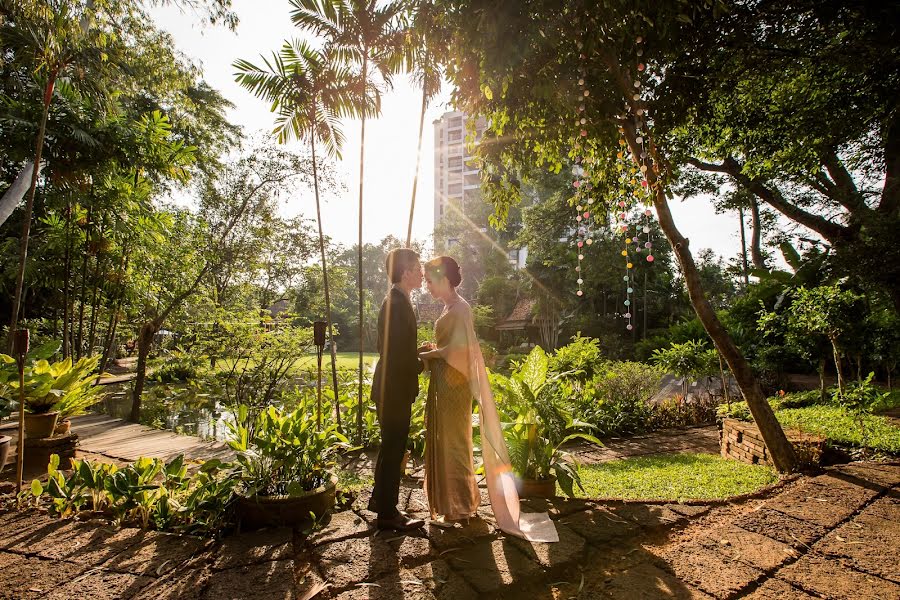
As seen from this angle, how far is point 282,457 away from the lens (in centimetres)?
310

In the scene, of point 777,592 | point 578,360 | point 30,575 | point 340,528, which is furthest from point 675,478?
point 30,575

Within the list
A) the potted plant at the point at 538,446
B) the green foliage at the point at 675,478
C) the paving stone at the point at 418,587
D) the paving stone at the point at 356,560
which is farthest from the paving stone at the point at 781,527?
the paving stone at the point at 356,560

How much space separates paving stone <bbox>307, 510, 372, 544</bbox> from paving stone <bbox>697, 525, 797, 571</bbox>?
2166mm

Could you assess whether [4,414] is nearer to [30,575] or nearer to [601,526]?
[30,575]

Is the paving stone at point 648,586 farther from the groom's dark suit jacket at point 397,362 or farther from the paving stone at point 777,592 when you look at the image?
the groom's dark suit jacket at point 397,362

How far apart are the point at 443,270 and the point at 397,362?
2.41 feet

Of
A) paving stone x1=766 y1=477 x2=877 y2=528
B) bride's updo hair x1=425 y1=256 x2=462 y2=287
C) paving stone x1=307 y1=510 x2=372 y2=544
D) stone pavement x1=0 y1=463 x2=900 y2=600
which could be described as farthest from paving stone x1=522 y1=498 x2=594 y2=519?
bride's updo hair x1=425 y1=256 x2=462 y2=287

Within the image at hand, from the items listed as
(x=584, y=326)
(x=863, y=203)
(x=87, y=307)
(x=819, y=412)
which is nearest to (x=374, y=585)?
(x=819, y=412)

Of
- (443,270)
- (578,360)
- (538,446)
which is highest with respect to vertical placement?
(443,270)

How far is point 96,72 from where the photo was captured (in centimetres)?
702

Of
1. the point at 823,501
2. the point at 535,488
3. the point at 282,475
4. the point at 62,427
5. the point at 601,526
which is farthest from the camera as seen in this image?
the point at 62,427

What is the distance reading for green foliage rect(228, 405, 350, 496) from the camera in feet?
10.0

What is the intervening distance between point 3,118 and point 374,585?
267 inches

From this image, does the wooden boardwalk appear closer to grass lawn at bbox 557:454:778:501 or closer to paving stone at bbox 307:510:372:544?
paving stone at bbox 307:510:372:544
